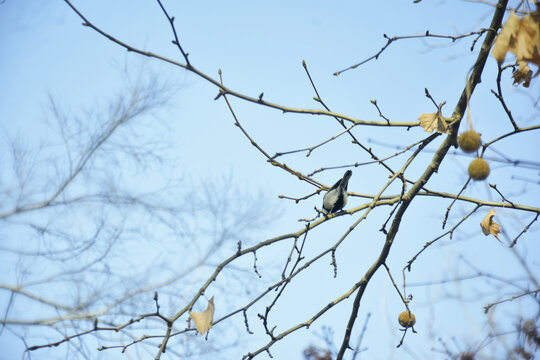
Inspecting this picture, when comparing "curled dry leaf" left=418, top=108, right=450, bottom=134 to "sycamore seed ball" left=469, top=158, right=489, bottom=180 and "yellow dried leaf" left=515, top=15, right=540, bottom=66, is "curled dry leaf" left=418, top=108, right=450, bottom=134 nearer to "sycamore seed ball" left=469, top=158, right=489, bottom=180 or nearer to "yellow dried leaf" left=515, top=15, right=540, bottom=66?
"sycamore seed ball" left=469, top=158, right=489, bottom=180

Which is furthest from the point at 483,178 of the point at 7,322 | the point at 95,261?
the point at 7,322

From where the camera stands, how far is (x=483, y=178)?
0.88 metres

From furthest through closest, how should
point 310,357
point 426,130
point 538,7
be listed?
point 310,357 → point 426,130 → point 538,7

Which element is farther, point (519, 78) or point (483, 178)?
point (519, 78)

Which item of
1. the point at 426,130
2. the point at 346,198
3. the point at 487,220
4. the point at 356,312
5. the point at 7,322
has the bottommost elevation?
the point at 356,312

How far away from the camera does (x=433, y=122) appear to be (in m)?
1.11

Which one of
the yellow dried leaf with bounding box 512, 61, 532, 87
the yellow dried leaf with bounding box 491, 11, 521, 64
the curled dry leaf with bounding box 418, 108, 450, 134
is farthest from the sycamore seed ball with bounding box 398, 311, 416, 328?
the yellow dried leaf with bounding box 491, 11, 521, 64

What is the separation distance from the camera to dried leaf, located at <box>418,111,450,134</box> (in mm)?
1103

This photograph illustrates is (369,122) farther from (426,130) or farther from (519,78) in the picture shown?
(519,78)

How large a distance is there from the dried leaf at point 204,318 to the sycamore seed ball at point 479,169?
581mm

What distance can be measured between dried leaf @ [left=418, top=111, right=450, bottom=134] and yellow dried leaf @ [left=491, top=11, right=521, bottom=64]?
Result: 35cm

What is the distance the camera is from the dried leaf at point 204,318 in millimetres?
1008

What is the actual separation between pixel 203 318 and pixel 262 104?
1.53ft

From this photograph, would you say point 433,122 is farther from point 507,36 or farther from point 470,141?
point 507,36
